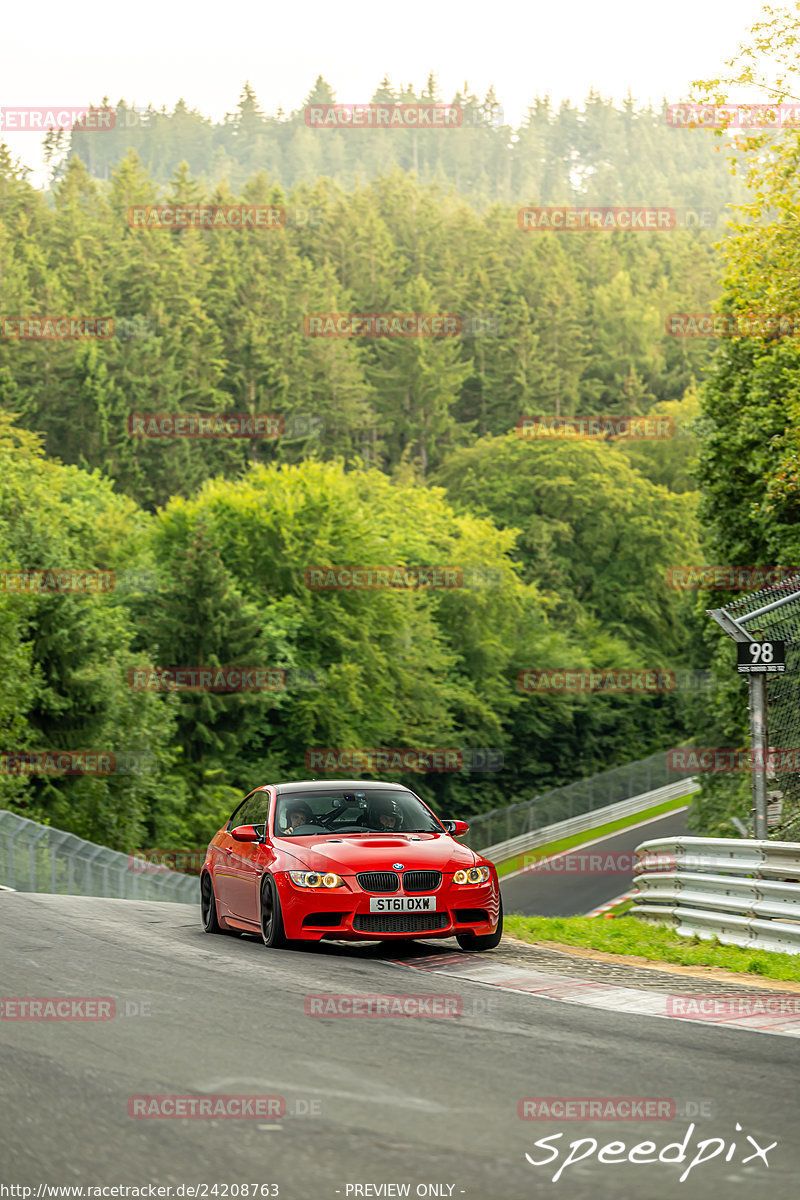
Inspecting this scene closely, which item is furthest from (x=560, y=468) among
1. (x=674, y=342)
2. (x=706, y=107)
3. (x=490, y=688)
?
(x=706, y=107)

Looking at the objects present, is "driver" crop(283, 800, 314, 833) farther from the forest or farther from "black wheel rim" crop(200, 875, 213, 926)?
the forest

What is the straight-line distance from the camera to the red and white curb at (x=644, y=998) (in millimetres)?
8773

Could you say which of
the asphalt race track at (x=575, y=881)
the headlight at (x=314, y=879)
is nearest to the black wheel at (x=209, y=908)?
the headlight at (x=314, y=879)

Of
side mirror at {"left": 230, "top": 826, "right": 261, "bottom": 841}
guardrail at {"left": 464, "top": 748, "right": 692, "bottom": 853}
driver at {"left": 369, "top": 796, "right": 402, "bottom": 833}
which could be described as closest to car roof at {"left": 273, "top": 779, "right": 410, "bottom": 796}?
driver at {"left": 369, "top": 796, "right": 402, "bottom": 833}

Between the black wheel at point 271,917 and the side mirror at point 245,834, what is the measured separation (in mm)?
618

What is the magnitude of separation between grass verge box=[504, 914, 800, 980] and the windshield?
1.93 m

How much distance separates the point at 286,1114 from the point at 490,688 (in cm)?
6457

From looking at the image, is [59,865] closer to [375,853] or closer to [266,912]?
[266,912]

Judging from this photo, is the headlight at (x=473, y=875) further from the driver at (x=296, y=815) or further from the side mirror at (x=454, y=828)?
the driver at (x=296, y=815)

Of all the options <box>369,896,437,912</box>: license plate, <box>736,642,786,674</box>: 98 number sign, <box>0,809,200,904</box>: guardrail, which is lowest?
<box>0,809,200,904</box>: guardrail

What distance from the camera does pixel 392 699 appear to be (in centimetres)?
6022

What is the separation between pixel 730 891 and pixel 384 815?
365 centimetres

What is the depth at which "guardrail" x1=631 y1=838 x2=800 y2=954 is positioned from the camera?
13.0 meters

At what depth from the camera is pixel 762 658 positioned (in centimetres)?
1517
